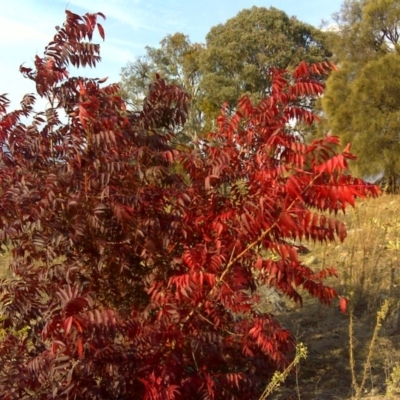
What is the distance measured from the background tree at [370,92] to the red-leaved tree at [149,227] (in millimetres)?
12960

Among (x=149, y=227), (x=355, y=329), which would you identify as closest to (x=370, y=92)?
(x=355, y=329)

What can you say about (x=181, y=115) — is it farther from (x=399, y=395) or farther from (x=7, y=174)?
(x=399, y=395)

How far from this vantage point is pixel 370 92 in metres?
17.2

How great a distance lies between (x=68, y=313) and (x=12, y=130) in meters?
1.14

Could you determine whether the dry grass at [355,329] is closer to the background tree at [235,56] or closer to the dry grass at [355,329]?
the dry grass at [355,329]

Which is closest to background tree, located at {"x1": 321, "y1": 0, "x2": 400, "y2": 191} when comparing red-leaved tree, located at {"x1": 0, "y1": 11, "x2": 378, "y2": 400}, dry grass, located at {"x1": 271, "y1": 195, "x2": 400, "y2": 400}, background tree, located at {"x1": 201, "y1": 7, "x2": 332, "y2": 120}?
dry grass, located at {"x1": 271, "y1": 195, "x2": 400, "y2": 400}

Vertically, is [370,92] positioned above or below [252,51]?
below

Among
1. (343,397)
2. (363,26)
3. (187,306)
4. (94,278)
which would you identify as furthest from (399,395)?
(363,26)

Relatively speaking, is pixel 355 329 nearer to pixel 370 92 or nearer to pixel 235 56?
pixel 370 92

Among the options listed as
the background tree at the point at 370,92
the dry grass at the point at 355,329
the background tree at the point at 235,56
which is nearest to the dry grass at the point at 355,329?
the dry grass at the point at 355,329

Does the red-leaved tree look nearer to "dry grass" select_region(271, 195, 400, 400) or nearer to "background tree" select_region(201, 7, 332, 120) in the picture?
"dry grass" select_region(271, 195, 400, 400)

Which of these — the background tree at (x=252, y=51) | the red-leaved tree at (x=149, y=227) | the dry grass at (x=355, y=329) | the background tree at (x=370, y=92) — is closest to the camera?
the red-leaved tree at (x=149, y=227)

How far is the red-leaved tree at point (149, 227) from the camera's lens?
110 inches

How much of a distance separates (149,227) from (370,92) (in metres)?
15.4
